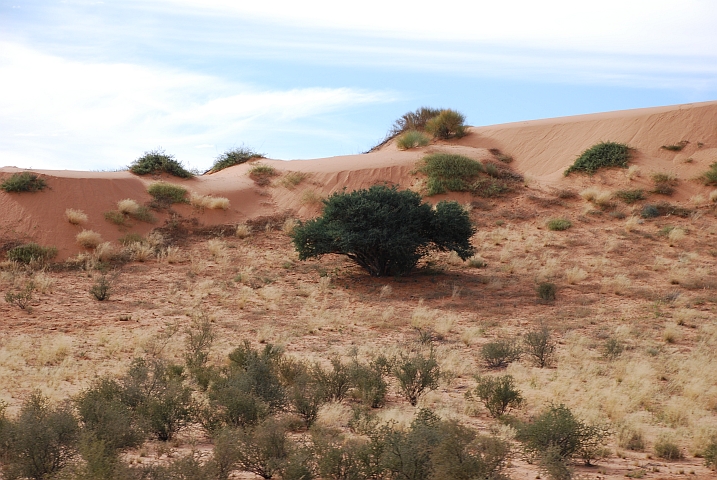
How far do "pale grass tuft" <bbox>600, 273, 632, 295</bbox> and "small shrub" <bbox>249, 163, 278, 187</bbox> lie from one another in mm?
16028

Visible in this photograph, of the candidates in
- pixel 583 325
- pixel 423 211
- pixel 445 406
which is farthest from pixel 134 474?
pixel 423 211

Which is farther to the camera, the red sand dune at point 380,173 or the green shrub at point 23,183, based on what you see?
the green shrub at point 23,183

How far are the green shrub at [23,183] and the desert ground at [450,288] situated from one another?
320 millimetres

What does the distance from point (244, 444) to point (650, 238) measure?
21.0 m

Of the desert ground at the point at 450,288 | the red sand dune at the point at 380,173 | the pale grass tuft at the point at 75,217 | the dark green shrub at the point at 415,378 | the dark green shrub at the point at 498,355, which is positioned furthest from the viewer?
the red sand dune at the point at 380,173

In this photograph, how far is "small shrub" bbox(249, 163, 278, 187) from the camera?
3100cm

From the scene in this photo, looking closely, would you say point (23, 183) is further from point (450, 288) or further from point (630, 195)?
point (630, 195)

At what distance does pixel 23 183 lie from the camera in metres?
25.8

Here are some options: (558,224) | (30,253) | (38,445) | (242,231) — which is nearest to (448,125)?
(558,224)

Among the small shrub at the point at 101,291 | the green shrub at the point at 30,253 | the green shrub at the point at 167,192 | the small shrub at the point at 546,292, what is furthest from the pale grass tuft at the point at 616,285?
the green shrub at the point at 30,253

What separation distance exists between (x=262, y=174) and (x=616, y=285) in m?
17.2

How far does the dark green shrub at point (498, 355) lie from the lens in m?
12.9

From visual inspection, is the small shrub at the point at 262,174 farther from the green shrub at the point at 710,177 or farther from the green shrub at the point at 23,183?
the green shrub at the point at 710,177

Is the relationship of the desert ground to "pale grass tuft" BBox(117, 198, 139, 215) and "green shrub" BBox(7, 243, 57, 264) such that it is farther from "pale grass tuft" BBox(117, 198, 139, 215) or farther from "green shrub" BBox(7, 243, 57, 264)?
"pale grass tuft" BBox(117, 198, 139, 215)
